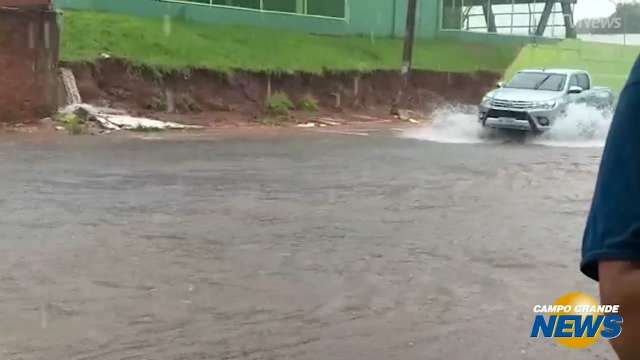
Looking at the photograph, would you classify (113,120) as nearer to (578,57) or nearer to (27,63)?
(27,63)

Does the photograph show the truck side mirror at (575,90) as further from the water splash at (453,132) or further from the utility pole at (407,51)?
the utility pole at (407,51)

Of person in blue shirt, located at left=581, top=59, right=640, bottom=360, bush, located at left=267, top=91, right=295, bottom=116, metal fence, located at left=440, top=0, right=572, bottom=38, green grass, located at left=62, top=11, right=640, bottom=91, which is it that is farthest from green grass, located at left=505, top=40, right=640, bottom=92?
person in blue shirt, located at left=581, top=59, right=640, bottom=360

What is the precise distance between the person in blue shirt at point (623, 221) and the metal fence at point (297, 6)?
31.8m

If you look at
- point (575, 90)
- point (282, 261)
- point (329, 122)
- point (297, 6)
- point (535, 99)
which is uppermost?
point (297, 6)

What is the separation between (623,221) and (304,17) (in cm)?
3639

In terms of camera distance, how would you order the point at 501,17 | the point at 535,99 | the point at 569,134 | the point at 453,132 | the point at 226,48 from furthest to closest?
the point at 501,17 < the point at 226,48 < the point at 453,132 < the point at 569,134 < the point at 535,99

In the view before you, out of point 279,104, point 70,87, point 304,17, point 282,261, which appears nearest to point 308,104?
point 279,104

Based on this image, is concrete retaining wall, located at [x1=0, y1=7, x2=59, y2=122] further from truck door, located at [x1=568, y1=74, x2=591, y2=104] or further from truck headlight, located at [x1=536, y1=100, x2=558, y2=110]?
truck door, located at [x1=568, y1=74, x2=591, y2=104]

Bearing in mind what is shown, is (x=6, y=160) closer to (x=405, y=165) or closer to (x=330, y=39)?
(x=405, y=165)

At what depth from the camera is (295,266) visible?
22.6ft

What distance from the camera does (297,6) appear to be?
37.0 meters

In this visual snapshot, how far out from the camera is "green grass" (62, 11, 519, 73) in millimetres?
26328

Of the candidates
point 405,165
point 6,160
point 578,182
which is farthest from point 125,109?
point 578,182

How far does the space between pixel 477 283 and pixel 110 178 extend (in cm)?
734
